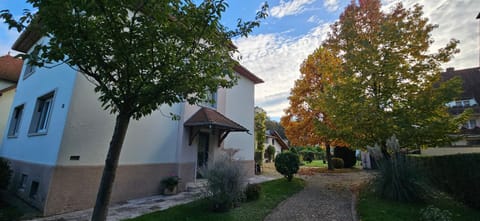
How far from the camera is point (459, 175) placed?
5816 millimetres

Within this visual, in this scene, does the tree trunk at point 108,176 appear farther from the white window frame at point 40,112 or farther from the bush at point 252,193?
the white window frame at point 40,112

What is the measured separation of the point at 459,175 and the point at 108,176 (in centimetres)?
914

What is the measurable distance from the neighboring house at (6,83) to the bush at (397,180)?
737 inches

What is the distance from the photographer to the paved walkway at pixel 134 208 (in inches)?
212

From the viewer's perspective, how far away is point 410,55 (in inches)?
332

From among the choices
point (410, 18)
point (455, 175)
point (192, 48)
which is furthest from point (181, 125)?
point (410, 18)

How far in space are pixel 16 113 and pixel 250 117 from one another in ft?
41.1

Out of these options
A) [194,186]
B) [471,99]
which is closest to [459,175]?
[194,186]

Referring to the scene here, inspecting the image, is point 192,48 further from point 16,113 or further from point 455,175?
point 16,113

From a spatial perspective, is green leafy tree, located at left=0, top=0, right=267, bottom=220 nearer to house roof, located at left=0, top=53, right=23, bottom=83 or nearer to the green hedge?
the green hedge

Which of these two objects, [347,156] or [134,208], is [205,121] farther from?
[347,156]

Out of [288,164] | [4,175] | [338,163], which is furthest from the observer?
[338,163]

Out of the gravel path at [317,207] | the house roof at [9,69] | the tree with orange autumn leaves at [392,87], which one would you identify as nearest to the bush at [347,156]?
the tree with orange autumn leaves at [392,87]

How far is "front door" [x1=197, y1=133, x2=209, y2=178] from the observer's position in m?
10.4
